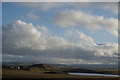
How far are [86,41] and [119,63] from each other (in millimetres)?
812

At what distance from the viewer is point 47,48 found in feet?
18.3

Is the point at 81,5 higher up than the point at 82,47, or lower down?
higher up

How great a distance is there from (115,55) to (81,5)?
1.25m

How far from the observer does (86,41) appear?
561 centimetres

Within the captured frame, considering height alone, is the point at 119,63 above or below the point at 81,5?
below

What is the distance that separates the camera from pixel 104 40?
5547 mm

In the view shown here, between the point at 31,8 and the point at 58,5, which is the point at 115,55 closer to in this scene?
the point at 58,5

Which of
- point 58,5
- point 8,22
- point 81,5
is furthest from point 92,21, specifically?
point 8,22

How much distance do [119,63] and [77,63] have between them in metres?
0.85

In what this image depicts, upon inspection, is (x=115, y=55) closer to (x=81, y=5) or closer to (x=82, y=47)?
(x=82, y=47)

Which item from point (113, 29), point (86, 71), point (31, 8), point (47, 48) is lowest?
point (86, 71)

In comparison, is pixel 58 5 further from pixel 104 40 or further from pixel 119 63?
pixel 119 63

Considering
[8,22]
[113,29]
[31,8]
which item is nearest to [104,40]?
[113,29]

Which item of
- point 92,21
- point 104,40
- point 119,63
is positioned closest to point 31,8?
point 92,21
